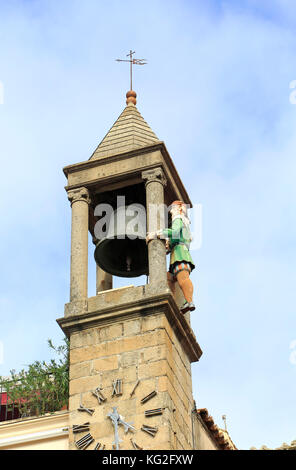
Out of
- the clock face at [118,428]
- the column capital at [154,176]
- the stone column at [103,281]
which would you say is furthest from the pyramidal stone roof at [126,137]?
the clock face at [118,428]

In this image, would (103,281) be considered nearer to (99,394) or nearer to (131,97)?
(99,394)

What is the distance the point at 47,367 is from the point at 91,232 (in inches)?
122

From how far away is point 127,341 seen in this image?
49.4ft

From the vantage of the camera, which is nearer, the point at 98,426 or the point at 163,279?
the point at 98,426

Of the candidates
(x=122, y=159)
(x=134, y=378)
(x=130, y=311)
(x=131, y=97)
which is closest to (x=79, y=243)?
(x=122, y=159)

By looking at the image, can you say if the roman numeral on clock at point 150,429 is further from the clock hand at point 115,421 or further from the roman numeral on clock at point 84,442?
the roman numeral on clock at point 84,442

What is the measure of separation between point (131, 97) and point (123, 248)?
135 inches

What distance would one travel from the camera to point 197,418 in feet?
52.3

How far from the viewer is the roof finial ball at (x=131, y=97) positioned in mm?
19578

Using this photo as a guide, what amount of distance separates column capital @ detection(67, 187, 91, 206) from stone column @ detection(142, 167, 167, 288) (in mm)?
974

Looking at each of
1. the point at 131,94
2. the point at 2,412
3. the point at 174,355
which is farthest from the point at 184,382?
the point at 2,412

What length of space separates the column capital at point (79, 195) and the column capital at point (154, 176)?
0.97 meters

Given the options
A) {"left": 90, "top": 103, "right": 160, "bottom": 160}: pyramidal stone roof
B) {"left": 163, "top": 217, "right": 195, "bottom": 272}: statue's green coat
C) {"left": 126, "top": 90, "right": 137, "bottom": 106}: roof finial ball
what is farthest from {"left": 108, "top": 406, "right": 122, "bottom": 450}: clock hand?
{"left": 126, "top": 90, "right": 137, "bottom": 106}: roof finial ball
